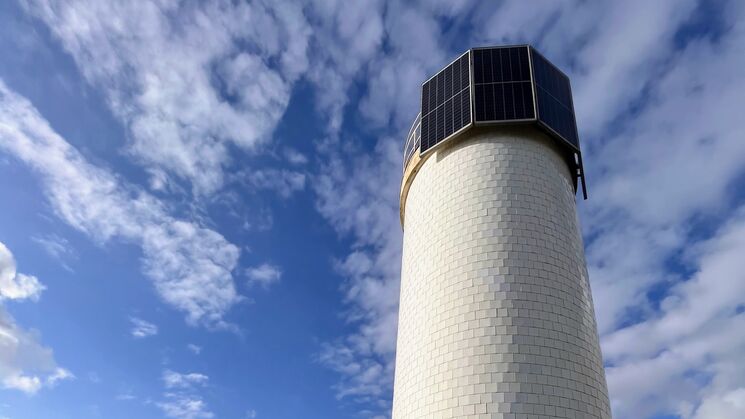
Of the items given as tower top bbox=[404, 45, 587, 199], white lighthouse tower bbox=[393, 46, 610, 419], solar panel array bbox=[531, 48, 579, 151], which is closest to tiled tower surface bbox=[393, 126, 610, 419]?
white lighthouse tower bbox=[393, 46, 610, 419]

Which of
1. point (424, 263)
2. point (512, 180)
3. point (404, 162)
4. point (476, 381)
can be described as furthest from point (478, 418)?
point (404, 162)

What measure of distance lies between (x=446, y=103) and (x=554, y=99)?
15.1 feet

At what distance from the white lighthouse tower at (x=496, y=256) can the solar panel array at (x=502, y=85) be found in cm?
6

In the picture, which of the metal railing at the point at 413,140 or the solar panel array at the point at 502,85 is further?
the metal railing at the point at 413,140

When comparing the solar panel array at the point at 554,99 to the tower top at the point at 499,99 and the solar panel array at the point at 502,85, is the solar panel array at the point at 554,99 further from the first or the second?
the solar panel array at the point at 502,85

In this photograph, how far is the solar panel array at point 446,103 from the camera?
2144 centimetres

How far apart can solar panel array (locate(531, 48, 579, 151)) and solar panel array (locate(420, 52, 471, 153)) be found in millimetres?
2940

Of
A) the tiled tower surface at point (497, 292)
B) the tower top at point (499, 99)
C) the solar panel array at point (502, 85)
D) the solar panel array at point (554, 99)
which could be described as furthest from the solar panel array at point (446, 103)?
the solar panel array at point (554, 99)

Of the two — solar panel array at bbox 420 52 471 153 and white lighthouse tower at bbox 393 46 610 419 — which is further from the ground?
solar panel array at bbox 420 52 471 153

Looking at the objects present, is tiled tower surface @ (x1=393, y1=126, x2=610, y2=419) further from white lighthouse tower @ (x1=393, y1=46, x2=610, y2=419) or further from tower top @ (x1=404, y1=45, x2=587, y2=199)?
tower top @ (x1=404, y1=45, x2=587, y2=199)

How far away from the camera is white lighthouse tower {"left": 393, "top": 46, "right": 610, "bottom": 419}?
15.3 metres

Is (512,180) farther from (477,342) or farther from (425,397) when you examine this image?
(425,397)

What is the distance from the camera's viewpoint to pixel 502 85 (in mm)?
21703

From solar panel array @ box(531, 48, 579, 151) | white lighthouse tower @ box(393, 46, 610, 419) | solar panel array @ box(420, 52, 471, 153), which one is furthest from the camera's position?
solar panel array @ box(420, 52, 471, 153)
